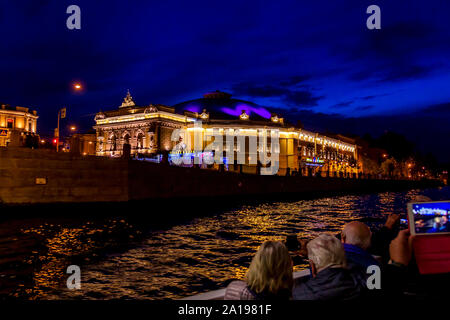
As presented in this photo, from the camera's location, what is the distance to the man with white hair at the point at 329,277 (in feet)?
11.6

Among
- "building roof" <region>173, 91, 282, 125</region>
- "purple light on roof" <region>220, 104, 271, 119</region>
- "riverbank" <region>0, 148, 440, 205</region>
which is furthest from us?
"purple light on roof" <region>220, 104, 271, 119</region>

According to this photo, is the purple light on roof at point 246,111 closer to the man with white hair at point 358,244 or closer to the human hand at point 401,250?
the man with white hair at point 358,244

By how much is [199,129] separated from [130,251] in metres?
62.9

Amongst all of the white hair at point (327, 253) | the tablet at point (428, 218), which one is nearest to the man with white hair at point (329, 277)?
the white hair at point (327, 253)

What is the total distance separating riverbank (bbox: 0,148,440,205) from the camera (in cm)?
2403

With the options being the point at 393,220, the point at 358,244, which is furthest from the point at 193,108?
the point at 358,244

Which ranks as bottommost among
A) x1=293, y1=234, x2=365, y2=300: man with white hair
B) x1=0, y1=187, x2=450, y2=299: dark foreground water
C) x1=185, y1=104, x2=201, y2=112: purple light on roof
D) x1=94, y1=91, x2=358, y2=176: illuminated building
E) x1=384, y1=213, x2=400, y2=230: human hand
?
x1=0, y1=187, x2=450, y2=299: dark foreground water

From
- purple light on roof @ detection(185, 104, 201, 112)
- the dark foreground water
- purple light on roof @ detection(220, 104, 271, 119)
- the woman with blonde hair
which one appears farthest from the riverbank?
purple light on roof @ detection(220, 104, 271, 119)

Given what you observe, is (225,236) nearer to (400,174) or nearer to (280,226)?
(280,226)

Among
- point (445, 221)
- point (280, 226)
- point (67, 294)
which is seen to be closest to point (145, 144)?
point (280, 226)

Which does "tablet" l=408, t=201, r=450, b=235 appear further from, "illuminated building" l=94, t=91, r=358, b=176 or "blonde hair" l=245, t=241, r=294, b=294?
"illuminated building" l=94, t=91, r=358, b=176

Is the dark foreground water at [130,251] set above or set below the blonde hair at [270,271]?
below

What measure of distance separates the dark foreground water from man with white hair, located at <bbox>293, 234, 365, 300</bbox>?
494 centimetres
